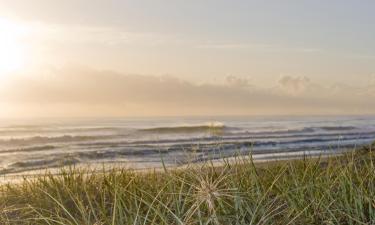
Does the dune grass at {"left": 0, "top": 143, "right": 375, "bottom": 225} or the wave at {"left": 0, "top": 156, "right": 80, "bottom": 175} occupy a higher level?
the dune grass at {"left": 0, "top": 143, "right": 375, "bottom": 225}

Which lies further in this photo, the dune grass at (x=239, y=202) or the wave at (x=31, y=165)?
the wave at (x=31, y=165)

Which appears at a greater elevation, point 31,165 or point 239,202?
point 239,202

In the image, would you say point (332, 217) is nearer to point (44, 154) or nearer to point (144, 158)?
point (144, 158)

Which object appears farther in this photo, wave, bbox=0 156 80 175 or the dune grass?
wave, bbox=0 156 80 175

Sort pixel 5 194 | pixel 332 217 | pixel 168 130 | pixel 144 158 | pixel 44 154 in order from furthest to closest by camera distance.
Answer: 1. pixel 168 130
2. pixel 44 154
3. pixel 144 158
4. pixel 5 194
5. pixel 332 217

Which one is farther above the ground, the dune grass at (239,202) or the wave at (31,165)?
the dune grass at (239,202)

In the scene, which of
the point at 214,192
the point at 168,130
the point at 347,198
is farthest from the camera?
the point at 168,130

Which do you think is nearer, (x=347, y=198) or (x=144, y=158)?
(x=347, y=198)

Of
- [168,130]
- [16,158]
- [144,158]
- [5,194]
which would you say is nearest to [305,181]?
[5,194]

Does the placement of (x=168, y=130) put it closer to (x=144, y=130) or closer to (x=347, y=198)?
(x=144, y=130)

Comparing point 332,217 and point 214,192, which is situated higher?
point 214,192

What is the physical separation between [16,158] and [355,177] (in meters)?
17.3

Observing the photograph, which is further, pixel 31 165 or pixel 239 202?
pixel 31 165

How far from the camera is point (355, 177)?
561 cm
